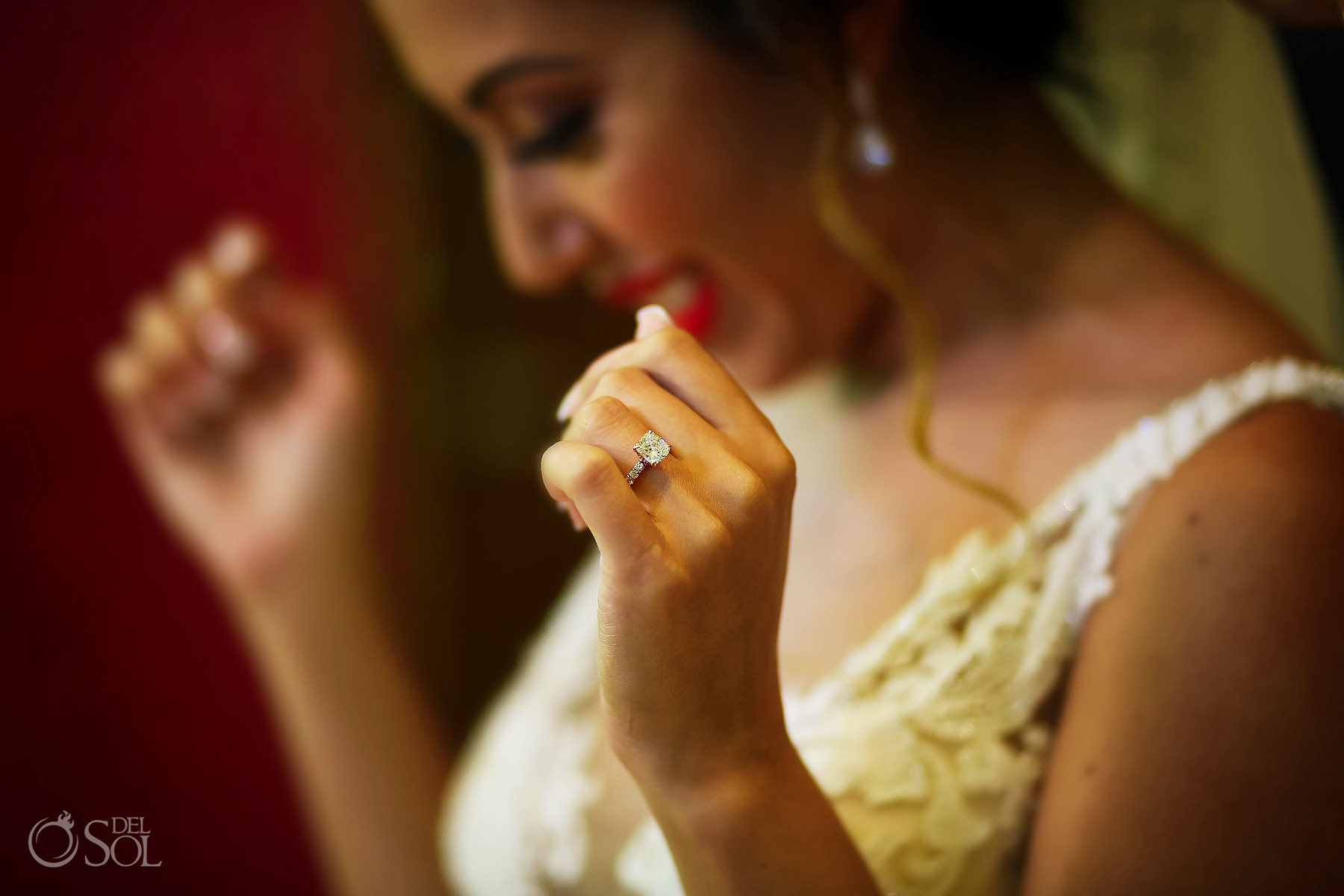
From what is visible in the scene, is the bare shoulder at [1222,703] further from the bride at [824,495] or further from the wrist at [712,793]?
the wrist at [712,793]

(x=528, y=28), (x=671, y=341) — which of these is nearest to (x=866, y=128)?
(x=528, y=28)

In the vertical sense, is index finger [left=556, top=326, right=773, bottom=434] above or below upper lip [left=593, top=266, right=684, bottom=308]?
below

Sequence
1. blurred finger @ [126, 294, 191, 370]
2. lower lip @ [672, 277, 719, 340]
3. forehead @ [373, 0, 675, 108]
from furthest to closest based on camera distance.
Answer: blurred finger @ [126, 294, 191, 370] < lower lip @ [672, 277, 719, 340] < forehead @ [373, 0, 675, 108]

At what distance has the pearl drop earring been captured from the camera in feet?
1.83

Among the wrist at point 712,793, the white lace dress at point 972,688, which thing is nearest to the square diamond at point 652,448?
the wrist at point 712,793

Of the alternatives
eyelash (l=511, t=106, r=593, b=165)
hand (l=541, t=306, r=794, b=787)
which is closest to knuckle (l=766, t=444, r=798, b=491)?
hand (l=541, t=306, r=794, b=787)

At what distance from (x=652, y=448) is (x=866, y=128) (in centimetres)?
35

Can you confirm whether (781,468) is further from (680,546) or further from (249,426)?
(249,426)

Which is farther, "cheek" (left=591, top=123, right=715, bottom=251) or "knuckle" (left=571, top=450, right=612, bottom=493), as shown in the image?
"cheek" (left=591, top=123, right=715, bottom=251)

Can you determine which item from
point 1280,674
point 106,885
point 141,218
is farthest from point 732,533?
point 141,218

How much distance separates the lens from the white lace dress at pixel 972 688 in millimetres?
451

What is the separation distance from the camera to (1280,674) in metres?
0.39

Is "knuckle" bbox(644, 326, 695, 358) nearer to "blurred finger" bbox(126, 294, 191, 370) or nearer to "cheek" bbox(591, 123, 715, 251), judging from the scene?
"cheek" bbox(591, 123, 715, 251)

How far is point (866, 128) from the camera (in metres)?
0.56
